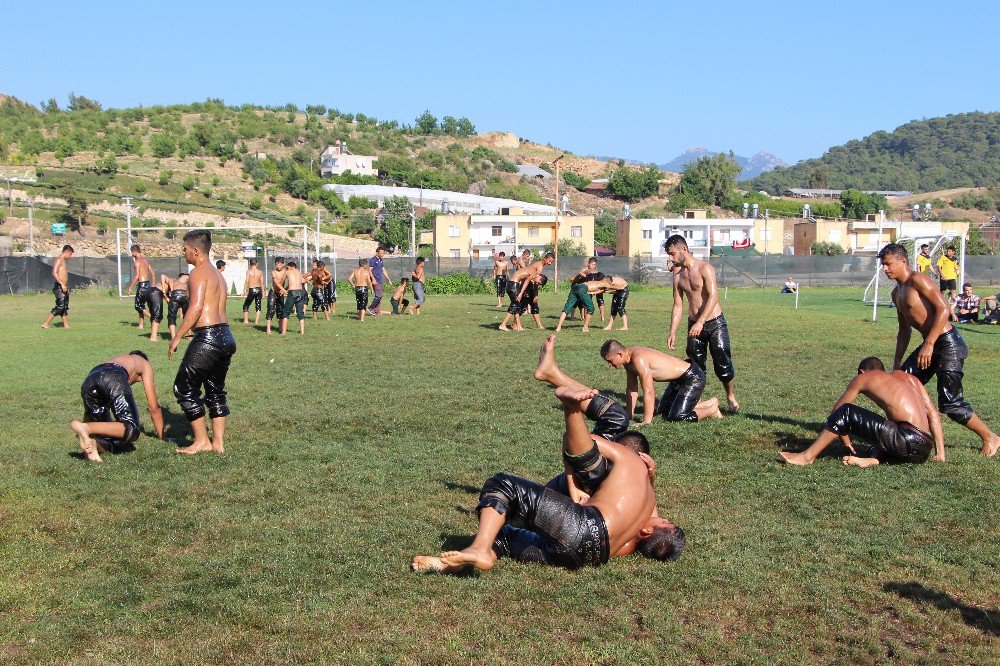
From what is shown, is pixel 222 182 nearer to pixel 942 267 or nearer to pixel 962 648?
pixel 942 267

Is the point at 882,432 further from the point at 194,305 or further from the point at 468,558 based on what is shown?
the point at 194,305

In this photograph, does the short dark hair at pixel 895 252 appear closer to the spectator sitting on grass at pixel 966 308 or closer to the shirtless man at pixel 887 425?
the shirtless man at pixel 887 425

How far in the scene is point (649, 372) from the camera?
910cm

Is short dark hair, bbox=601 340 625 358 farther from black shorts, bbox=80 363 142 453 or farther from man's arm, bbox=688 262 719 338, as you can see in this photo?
black shorts, bbox=80 363 142 453

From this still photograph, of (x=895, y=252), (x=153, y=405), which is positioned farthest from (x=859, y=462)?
(x=153, y=405)

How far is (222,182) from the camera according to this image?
10075 cm

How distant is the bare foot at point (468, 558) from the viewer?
4.67 meters

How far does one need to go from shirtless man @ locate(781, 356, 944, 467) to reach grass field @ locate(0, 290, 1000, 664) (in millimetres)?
184

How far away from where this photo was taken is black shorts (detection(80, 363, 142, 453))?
7785 millimetres

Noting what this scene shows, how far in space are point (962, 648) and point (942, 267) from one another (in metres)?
22.0

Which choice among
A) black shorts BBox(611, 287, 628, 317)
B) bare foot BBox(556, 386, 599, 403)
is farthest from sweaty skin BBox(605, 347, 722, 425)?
black shorts BBox(611, 287, 628, 317)

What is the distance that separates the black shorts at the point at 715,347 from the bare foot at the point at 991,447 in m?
2.65

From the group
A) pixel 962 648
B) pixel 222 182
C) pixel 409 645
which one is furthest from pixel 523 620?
pixel 222 182

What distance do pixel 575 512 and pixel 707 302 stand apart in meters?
5.42
